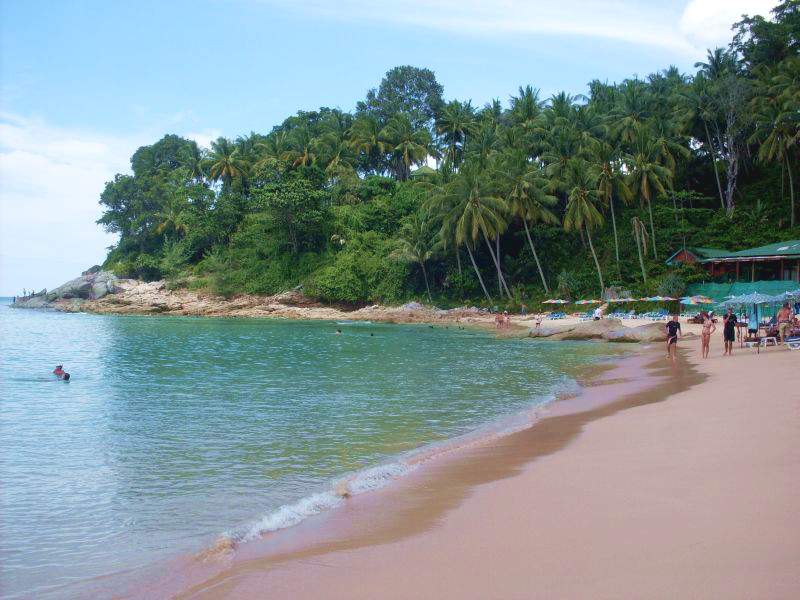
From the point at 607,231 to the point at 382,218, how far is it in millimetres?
20564

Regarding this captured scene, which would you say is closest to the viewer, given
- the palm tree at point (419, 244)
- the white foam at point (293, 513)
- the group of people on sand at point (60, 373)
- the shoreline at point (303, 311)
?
the white foam at point (293, 513)

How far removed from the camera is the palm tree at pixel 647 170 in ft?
143

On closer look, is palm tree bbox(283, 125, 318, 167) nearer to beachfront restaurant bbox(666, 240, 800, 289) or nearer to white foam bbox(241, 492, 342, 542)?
beachfront restaurant bbox(666, 240, 800, 289)

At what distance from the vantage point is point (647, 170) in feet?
144

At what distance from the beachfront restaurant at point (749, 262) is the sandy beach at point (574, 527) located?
101 feet

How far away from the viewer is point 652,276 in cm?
4344

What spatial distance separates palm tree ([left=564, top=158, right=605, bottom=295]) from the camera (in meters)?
43.6

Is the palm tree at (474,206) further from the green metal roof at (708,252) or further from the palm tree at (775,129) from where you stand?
the palm tree at (775,129)

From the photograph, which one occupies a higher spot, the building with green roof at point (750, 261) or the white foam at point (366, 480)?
the building with green roof at point (750, 261)

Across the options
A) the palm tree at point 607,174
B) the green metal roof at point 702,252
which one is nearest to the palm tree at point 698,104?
the palm tree at point 607,174

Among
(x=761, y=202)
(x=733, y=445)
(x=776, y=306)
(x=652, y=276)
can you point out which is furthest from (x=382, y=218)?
(x=733, y=445)

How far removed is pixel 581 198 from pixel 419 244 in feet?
44.3

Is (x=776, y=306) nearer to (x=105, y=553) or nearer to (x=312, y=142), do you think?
(x=105, y=553)

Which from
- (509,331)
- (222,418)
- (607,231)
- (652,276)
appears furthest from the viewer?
(607,231)
